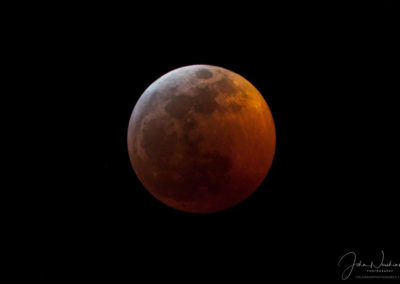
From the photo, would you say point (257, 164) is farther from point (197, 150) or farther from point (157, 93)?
point (157, 93)

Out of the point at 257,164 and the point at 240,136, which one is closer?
the point at 240,136

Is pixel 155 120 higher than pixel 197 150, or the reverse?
pixel 155 120

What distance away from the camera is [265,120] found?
3.63m

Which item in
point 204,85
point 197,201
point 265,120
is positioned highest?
point 204,85

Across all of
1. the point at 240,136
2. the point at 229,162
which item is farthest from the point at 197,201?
the point at 240,136

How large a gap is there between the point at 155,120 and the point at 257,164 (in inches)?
53.3

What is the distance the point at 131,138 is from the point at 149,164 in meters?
0.51

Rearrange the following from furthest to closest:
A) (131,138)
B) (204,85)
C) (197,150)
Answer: (131,138) < (204,85) < (197,150)

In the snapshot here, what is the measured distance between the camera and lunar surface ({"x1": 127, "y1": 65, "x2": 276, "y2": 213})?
3215 millimetres

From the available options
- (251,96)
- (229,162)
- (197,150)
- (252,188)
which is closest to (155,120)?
(197,150)

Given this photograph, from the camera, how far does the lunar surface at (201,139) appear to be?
127 inches

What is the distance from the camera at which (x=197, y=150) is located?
10.4 ft

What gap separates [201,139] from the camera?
3.18 m

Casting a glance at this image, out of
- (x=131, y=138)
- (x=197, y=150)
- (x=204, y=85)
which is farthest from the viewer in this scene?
(x=131, y=138)
